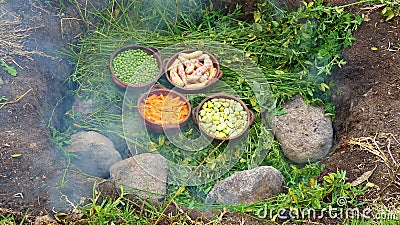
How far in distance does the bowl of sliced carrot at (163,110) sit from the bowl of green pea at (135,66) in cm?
15

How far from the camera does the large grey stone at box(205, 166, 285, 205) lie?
3.62 m

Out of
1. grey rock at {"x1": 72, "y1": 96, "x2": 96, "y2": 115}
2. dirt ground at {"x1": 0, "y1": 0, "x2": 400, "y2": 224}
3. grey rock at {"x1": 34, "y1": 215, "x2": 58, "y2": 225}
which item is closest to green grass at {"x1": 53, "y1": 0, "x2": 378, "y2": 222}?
grey rock at {"x1": 72, "y1": 96, "x2": 96, "y2": 115}

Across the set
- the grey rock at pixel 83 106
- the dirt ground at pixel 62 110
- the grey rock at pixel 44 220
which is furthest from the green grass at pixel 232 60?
the grey rock at pixel 44 220

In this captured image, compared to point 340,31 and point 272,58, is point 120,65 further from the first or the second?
point 340,31

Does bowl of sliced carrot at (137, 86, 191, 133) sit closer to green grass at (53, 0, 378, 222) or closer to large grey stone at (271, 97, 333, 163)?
green grass at (53, 0, 378, 222)

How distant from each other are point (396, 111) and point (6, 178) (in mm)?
2771

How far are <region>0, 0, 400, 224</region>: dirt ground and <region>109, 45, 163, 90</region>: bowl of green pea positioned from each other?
0.43 m

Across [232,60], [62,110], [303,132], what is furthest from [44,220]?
[232,60]

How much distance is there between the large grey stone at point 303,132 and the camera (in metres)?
4.01

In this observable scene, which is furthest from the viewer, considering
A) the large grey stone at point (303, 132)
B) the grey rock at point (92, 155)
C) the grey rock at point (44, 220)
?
the large grey stone at point (303, 132)

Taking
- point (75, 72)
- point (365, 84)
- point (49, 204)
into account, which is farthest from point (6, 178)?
point (365, 84)

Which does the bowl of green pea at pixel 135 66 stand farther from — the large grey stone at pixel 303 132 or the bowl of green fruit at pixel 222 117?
the large grey stone at pixel 303 132

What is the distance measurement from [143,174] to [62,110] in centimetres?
99

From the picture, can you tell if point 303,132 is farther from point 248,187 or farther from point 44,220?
point 44,220
